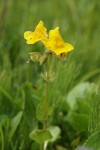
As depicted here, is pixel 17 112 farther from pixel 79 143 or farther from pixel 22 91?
pixel 79 143

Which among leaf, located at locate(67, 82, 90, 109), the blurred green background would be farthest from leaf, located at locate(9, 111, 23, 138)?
leaf, located at locate(67, 82, 90, 109)

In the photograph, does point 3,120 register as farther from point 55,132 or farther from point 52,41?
point 52,41

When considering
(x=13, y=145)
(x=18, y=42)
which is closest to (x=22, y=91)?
(x=13, y=145)

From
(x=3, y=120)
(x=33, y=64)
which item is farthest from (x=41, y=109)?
(x=33, y=64)

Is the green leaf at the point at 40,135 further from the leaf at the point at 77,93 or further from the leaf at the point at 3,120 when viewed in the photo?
the leaf at the point at 77,93

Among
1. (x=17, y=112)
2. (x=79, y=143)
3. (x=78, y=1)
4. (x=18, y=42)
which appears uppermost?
(x=78, y=1)

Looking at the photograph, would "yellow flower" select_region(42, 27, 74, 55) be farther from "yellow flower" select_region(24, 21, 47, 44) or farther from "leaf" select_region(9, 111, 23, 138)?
"leaf" select_region(9, 111, 23, 138)

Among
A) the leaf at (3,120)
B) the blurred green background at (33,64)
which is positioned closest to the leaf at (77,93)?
the blurred green background at (33,64)
